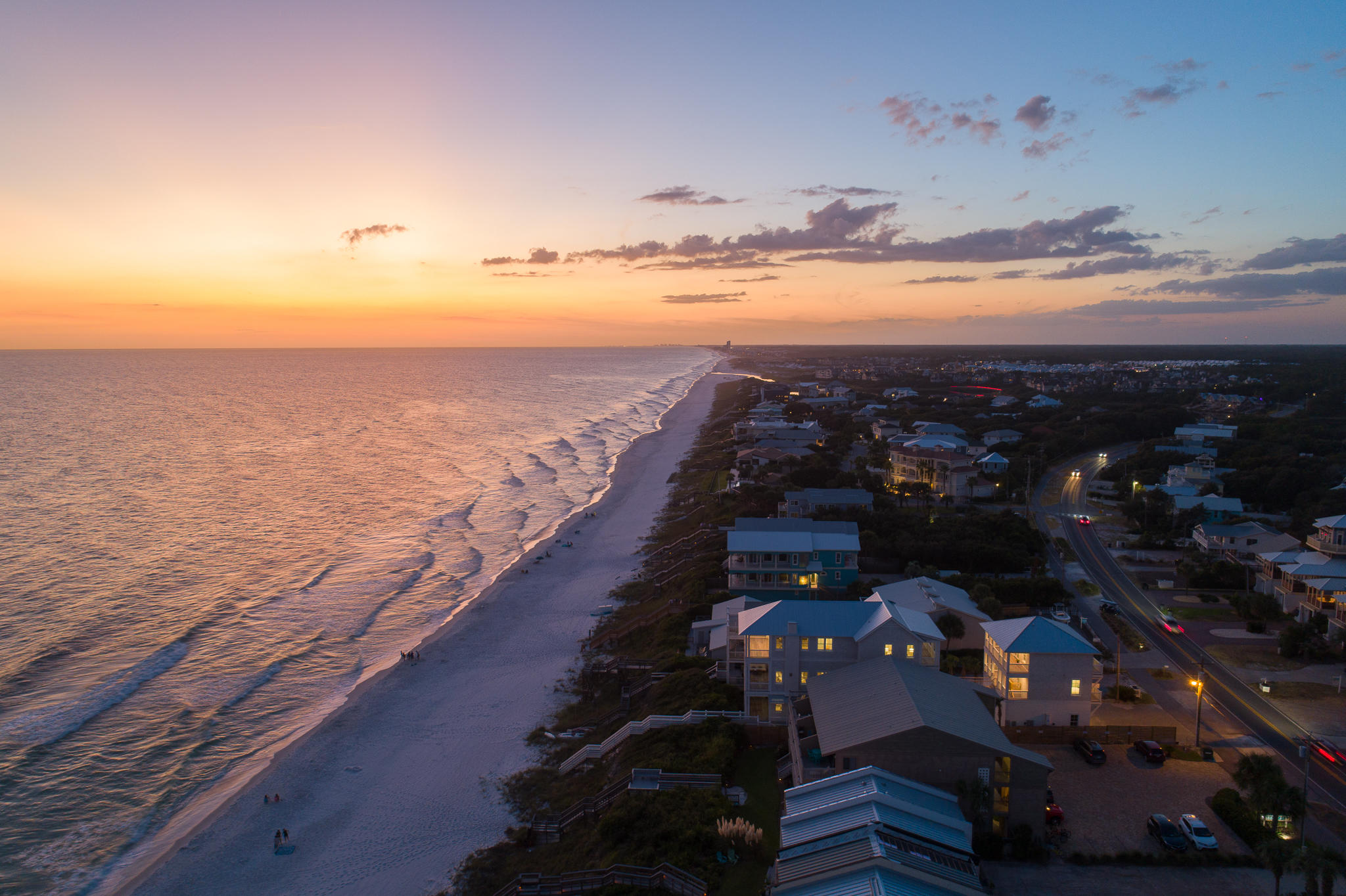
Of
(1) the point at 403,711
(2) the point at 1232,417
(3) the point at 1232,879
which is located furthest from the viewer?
(2) the point at 1232,417

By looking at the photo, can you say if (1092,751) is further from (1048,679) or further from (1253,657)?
(1253,657)

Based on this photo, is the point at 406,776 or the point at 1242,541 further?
the point at 1242,541

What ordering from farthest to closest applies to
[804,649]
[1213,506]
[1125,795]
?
1. [1213,506]
2. [804,649]
3. [1125,795]

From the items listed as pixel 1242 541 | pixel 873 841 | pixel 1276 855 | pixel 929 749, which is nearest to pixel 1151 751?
pixel 1276 855

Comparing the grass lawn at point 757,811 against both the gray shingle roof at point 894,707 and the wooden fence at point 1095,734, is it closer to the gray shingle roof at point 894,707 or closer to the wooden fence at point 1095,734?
the gray shingle roof at point 894,707

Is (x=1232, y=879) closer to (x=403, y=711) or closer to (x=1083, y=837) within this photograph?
(x=1083, y=837)

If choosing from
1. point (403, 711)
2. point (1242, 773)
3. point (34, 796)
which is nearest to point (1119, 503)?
point (1242, 773)
